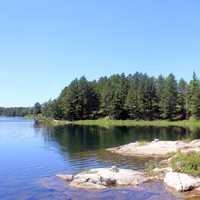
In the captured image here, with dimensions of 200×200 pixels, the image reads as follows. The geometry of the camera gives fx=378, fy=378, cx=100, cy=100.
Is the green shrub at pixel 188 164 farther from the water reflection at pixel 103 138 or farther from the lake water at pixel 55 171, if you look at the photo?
the water reflection at pixel 103 138

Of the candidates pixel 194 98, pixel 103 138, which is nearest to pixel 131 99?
pixel 194 98

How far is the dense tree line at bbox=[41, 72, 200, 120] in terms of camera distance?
137m

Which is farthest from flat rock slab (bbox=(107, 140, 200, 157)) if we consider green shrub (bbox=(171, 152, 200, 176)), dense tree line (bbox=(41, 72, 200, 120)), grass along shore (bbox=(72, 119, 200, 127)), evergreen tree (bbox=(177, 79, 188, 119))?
evergreen tree (bbox=(177, 79, 188, 119))

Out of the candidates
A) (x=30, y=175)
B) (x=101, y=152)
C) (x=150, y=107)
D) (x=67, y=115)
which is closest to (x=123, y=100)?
(x=150, y=107)

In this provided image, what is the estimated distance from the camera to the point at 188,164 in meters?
32.3

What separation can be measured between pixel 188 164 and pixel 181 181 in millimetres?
3847

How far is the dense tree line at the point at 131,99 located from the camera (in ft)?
451

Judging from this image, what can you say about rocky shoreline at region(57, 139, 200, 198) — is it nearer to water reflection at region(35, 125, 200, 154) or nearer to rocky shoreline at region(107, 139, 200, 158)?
rocky shoreline at region(107, 139, 200, 158)

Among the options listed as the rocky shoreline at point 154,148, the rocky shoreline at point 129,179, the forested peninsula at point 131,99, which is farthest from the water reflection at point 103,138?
the forested peninsula at point 131,99

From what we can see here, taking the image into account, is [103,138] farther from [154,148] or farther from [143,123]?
[143,123]

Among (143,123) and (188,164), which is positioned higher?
Answer: (143,123)

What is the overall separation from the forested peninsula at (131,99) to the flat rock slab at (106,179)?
97992 mm

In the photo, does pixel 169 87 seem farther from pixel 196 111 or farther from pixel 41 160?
pixel 41 160

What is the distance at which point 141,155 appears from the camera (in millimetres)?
51562
